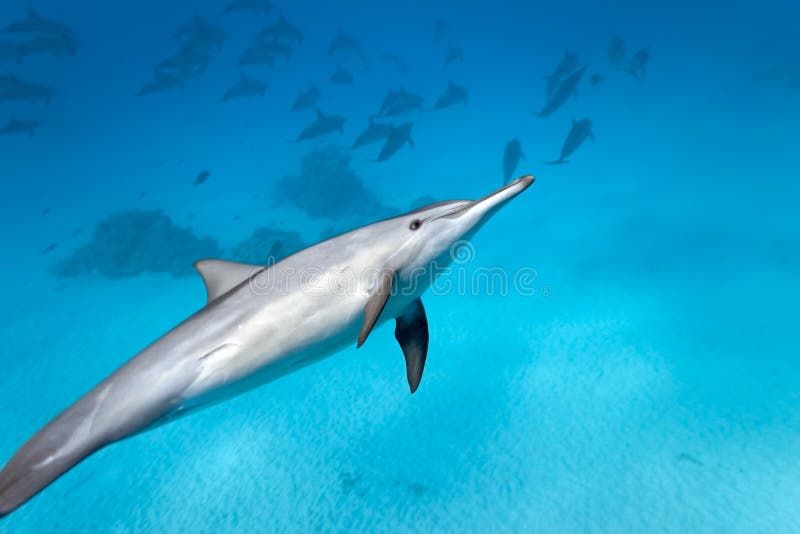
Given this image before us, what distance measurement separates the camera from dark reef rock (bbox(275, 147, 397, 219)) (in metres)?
14.8

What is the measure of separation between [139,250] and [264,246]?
15.1 feet

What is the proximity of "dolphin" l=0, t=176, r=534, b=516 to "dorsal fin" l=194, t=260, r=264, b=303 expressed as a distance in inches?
15.3

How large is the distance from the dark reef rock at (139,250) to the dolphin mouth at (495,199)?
1114cm

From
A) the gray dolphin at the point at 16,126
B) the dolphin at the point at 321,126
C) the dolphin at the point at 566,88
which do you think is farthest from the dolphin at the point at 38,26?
the dolphin at the point at 566,88

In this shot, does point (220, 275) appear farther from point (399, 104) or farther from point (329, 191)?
point (329, 191)

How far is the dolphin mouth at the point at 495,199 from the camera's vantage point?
1.82 m

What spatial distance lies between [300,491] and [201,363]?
332 cm

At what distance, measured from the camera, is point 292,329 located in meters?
2.07

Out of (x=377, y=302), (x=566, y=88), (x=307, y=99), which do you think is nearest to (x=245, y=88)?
(x=307, y=99)

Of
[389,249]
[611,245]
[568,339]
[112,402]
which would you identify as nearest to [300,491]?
[112,402]

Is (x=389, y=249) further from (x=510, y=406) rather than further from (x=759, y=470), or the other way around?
(x=759, y=470)

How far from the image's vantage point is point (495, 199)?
1891 mm

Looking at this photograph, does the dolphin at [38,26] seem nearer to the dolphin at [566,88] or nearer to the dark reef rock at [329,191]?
the dark reef rock at [329,191]

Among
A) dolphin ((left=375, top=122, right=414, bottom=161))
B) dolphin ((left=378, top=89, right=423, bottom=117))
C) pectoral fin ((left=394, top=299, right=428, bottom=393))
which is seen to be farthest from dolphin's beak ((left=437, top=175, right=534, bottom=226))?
dolphin ((left=378, top=89, right=423, bottom=117))
